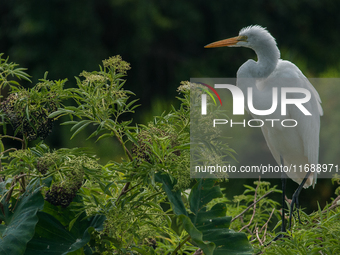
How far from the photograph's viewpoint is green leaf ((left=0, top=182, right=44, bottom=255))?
551mm

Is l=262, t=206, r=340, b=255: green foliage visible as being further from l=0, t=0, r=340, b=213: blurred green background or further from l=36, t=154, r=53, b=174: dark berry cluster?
l=0, t=0, r=340, b=213: blurred green background

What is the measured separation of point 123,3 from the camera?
321 cm

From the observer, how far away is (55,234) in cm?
63

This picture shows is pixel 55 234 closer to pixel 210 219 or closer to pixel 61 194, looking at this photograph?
pixel 61 194

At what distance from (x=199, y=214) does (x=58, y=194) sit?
0.87 feet

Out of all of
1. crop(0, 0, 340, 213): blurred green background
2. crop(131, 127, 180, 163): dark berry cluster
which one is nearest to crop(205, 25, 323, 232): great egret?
crop(131, 127, 180, 163): dark berry cluster

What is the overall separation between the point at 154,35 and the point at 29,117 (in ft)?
9.86

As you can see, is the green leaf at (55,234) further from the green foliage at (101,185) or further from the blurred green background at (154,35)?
the blurred green background at (154,35)

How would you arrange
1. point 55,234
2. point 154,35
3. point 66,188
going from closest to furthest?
point 66,188 < point 55,234 < point 154,35

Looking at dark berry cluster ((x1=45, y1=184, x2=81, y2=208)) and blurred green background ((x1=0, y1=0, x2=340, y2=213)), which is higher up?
blurred green background ((x1=0, y1=0, x2=340, y2=213))

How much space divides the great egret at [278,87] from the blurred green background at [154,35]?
1718 millimetres

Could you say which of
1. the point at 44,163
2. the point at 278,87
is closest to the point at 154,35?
the point at 278,87

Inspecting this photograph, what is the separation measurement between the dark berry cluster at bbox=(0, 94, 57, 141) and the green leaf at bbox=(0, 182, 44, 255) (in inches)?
3.8

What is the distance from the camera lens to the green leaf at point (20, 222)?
0.55 m
